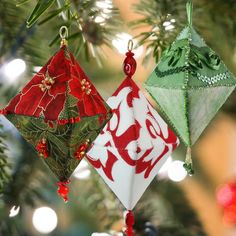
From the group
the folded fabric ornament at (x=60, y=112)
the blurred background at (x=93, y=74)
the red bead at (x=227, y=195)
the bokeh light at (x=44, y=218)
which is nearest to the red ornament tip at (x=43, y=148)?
the folded fabric ornament at (x=60, y=112)

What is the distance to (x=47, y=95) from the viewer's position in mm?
461

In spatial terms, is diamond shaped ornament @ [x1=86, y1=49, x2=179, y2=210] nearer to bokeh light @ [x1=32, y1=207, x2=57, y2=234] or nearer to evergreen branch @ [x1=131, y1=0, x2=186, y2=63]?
→ evergreen branch @ [x1=131, y1=0, x2=186, y2=63]

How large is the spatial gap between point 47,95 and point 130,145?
10cm

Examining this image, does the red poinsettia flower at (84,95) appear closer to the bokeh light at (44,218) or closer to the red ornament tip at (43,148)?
the red ornament tip at (43,148)

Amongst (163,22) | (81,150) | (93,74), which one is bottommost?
(81,150)

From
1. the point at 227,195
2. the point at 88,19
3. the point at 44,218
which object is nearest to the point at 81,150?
the point at 88,19

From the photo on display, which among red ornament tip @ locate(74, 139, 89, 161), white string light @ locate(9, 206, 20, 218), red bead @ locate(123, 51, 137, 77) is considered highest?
red bead @ locate(123, 51, 137, 77)

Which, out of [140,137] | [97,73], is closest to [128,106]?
[140,137]

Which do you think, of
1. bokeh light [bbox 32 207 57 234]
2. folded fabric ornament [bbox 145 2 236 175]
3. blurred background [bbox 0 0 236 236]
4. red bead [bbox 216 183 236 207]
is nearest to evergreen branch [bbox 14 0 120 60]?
blurred background [bbox 0 0 236 236]

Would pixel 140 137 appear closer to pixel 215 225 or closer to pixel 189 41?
pixel 189 41

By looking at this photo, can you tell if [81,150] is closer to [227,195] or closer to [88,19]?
[88,19]

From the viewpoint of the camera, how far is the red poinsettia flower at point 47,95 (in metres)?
0.45

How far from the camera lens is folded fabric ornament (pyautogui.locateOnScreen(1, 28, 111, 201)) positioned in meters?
0.45

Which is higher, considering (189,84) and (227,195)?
(227,195)
